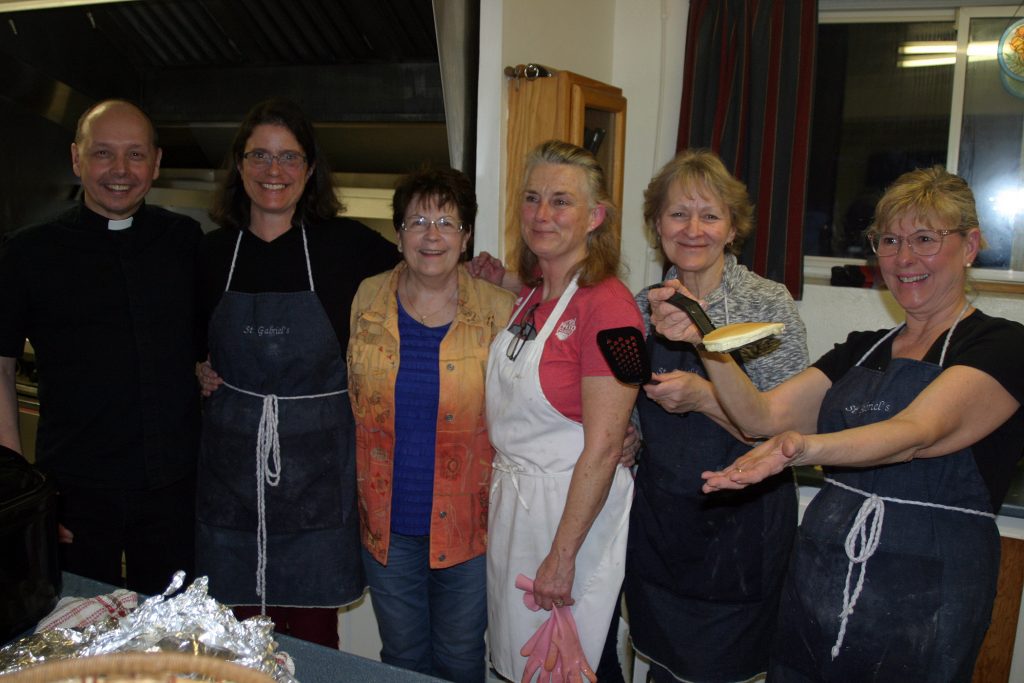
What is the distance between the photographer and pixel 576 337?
148cm

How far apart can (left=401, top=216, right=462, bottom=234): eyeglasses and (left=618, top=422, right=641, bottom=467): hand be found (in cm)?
54

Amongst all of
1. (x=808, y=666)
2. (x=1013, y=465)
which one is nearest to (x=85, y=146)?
(x=808, y=666)

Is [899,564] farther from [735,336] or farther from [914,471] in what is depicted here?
[735,336]

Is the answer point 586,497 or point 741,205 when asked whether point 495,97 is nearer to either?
point 741,205

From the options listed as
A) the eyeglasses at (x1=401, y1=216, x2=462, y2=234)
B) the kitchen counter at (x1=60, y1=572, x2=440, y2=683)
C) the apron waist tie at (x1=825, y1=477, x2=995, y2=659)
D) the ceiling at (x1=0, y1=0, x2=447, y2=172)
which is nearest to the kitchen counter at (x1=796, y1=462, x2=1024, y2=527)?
the apron waist tie at (x1=825, y1=477, x2=995, y2=659)

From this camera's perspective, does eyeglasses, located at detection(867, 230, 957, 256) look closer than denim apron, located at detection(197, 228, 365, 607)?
Yes

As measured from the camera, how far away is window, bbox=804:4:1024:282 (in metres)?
2.53

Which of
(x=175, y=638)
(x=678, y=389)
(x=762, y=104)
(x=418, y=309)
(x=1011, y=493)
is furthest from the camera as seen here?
(x=762, y=104)

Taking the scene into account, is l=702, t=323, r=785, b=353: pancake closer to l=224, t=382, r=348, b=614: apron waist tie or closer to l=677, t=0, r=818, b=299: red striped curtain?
l=224, t=382, r=348, b=614: apron waist tie

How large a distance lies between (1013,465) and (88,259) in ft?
6.09

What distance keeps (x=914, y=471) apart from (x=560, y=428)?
1.97 ft

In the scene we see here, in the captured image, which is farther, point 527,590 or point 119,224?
point 119,224

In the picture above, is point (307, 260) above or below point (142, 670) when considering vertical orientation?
above

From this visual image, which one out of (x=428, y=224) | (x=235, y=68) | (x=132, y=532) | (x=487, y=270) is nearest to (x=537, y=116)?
(x=487, y=270)
